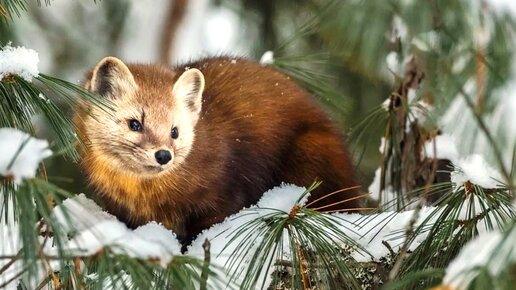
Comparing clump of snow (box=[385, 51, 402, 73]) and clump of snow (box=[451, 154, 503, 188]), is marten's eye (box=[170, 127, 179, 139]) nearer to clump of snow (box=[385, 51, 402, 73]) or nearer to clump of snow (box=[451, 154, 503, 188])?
clump of snow (box=[451, 154, 503, 188])

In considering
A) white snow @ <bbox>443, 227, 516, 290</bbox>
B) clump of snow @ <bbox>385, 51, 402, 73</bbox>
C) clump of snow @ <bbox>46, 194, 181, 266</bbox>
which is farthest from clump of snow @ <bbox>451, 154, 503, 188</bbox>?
clump of snow @ <bbox>385, 51, 402, 73</bbox>

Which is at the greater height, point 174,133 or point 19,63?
point 174,133

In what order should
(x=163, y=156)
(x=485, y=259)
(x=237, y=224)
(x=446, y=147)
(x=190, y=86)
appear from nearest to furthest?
1. (x=485, y=259)
2. (x=163, y=156)
3. (x=237, y=224)
4. (x=190, y=86)
5. (x=446, y=147)

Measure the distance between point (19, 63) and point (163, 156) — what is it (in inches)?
27.8

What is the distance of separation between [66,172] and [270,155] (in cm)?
255

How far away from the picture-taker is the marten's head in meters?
3.40

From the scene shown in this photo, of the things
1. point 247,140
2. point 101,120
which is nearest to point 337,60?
point 247,140

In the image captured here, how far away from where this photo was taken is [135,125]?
3441mm

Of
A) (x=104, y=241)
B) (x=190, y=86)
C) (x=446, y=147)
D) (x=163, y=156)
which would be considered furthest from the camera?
(x=446, y=147)

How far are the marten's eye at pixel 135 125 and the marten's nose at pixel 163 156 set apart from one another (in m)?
0.12

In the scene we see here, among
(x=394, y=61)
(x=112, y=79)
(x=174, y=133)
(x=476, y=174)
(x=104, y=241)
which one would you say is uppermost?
(x=394, y=61)

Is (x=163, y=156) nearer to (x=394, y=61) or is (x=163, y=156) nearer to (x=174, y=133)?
(x=174, y=133)

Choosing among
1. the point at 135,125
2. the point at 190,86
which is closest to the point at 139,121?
the point at 135,125

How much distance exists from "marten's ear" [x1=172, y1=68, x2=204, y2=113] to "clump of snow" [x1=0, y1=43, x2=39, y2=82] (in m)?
0.83
